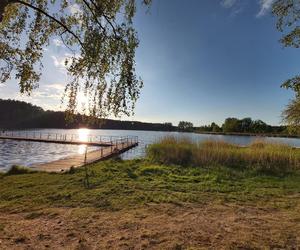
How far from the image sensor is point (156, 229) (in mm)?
3984

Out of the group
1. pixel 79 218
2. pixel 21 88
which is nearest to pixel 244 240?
pixel 79 218

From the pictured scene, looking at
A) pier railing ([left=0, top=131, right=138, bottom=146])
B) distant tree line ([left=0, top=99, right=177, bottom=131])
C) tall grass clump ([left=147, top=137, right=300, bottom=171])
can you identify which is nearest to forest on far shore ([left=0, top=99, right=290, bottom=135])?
distant tree line ([left=0, top=99, right=177, bottom=131])

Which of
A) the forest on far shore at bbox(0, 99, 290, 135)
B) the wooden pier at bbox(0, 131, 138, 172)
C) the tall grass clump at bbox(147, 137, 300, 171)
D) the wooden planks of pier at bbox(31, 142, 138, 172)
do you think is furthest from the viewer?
the forest on far shore at bbox(0, 99, 290, 135)

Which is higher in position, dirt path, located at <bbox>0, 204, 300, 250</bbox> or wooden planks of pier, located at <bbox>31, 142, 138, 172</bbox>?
dirt path, located at <bbox>0, 204, 300, 250</bbox>

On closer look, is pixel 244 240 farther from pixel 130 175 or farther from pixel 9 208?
pixel 130 175

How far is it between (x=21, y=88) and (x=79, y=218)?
9.61ft

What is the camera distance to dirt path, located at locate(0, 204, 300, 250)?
345 cm

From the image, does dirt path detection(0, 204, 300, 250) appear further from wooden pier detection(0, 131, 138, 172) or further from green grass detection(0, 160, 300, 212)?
wooden pier detection(0, 131, 138, 172)

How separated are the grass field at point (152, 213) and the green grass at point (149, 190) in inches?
0.8

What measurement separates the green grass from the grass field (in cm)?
2

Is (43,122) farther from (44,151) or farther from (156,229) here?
(156,229)

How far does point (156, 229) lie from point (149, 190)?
9.20 ft

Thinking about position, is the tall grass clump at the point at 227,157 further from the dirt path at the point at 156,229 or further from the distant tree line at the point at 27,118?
the distant tree line at the point at 27,118

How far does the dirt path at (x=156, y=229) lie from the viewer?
345 cm
